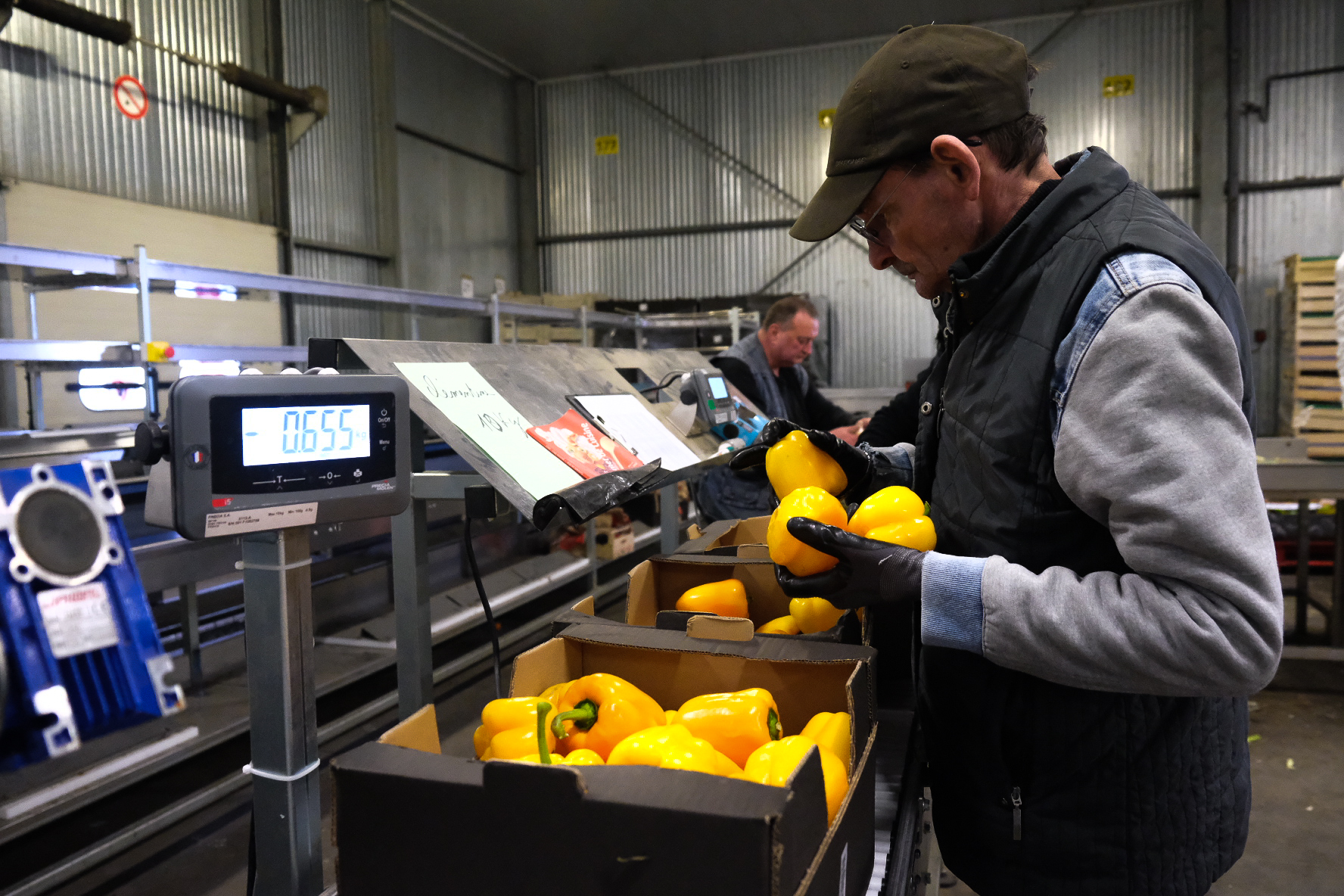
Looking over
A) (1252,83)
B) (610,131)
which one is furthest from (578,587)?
(1252,83)

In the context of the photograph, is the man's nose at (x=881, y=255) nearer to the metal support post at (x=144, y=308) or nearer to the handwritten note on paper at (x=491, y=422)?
the handwritten note on paper at (x=491, y=422)

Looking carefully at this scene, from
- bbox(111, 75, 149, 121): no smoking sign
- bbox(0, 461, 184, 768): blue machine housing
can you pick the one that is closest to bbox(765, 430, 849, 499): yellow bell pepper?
bbox(0, 461, 184, 768): blue machine housing

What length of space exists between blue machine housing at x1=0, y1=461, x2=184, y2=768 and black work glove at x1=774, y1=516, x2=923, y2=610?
7.36 ft

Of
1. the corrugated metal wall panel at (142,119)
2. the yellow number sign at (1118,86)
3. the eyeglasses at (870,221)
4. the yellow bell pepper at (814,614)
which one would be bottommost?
the yellow bell pepper at (814,614)

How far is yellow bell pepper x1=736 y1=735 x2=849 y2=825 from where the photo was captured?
939mm

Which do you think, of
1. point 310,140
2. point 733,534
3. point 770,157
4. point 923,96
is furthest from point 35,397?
point 770,157

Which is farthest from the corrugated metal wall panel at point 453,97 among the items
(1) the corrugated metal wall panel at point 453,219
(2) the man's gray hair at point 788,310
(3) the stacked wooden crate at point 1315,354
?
(3) the stacked wooden crate at point 1315,354

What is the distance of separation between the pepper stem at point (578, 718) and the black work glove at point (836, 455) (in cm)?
58

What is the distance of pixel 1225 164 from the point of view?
8.50 m

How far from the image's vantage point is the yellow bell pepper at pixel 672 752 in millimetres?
926

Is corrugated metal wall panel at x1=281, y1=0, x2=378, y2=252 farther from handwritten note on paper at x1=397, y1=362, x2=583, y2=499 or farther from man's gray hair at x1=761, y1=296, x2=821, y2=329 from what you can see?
handwritten note on paper at x1=397, y1=362, x2=583, y2=499

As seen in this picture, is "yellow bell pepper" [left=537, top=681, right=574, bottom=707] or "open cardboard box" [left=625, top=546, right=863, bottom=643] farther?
"open cardboard box" [left=625, top=546, right=863, bottom=643]

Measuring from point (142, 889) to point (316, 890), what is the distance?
→ 1.78 metres

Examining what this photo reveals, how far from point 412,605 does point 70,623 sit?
43.4 inches
